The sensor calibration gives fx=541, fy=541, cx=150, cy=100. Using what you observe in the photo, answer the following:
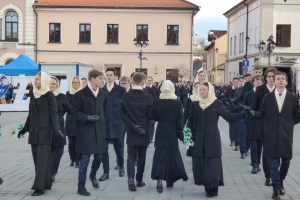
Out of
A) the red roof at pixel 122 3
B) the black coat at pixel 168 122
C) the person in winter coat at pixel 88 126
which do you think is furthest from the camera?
the red roof at pixel 122 3

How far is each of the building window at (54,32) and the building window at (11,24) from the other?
321cm

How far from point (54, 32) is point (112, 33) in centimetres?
531

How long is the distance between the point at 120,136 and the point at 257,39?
132ft

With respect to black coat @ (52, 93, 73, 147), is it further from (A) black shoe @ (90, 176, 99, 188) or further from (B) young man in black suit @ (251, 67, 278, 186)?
(B) young man in black suit @ (251, 67, 278, 186)

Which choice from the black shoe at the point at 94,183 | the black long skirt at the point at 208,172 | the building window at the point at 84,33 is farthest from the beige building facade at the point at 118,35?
the black long skirt at the point at 208,172

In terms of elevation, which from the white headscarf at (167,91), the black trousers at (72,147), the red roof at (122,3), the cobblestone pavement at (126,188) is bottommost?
the cobblestone pavement at (126,188)

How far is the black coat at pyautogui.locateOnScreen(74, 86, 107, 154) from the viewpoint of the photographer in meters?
8.36

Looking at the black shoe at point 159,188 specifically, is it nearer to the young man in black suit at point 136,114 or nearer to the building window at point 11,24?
the young man in black suit at point 136,114

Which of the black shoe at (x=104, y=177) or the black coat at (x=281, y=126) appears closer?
the black coat at (x=281, y=126)

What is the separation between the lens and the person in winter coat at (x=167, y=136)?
8.61 metres

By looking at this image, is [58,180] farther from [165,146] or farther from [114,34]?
[114,34]

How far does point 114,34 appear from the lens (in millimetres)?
49938

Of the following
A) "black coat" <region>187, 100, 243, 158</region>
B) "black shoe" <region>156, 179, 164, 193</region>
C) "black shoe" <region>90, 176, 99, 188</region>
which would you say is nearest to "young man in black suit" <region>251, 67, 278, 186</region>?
"black coat" <region>187, 100, 243, 158</region>

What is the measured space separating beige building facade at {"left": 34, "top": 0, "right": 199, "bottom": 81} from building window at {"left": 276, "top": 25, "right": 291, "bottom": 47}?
25.4 ft
